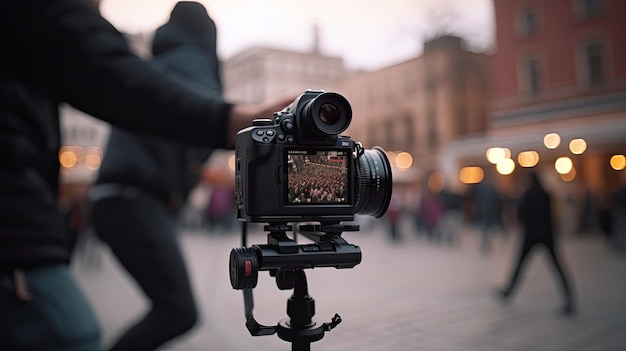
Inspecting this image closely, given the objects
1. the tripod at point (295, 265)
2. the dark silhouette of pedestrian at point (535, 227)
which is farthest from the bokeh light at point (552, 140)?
the tripod at point (295, 265)

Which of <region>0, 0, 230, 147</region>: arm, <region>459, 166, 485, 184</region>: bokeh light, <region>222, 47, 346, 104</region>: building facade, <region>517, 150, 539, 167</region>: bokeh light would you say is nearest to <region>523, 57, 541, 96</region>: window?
<region>517, 150, 539, 167</region>: bokeh light

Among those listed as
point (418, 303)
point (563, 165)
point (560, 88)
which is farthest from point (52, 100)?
point (560, 88)

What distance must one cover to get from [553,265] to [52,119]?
15.2 ft

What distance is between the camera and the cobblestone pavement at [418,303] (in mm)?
2230

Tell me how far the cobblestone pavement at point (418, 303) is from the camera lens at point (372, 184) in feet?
0.46

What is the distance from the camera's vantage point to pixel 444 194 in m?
11.3

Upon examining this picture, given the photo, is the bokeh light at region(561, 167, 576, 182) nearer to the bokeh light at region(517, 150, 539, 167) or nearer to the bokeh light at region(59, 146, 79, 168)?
the bokeh light at region(517, 150, 539, 167)

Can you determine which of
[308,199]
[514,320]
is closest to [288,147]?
[308,199]

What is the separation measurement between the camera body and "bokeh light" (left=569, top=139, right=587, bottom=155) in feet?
37.4

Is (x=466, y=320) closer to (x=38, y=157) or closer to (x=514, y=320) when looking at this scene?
(x=514, y=320)

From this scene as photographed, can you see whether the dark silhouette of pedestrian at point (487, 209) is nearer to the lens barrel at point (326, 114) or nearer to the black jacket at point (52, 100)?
the lens barrel at point (326, 114)

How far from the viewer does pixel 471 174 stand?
658 inches

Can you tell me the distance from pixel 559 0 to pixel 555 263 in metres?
9.50

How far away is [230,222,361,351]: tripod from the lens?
45.3 inches
